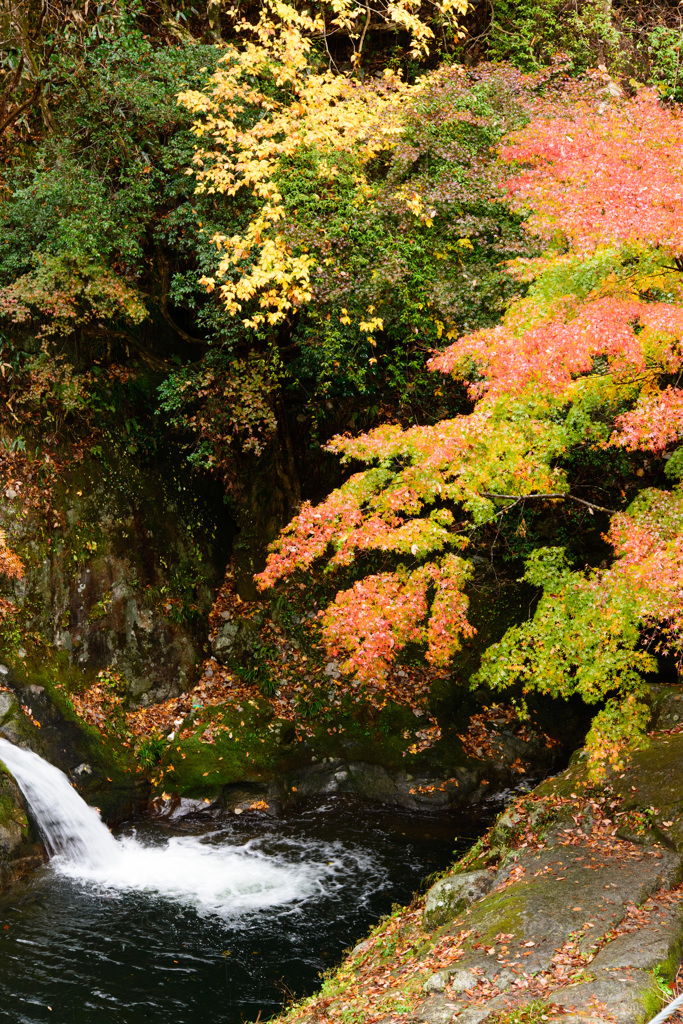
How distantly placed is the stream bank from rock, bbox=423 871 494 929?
1 centimetres

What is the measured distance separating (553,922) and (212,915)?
443 cm

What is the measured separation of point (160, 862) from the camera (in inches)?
390

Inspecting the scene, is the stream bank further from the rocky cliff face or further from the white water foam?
the rocky cliff face

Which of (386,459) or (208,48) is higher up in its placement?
(208,48)

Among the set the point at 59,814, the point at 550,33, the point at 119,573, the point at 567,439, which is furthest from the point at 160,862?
the point at 550,33

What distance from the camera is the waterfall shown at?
982 centimetres

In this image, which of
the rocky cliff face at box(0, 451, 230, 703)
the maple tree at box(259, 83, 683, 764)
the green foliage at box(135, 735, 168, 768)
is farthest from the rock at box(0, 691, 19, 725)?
the maple tree at box(259, 83, 683, 764)

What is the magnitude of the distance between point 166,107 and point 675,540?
32.5ft

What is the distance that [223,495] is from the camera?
14.8 m

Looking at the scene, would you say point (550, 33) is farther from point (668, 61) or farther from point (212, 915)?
point (212, 915)

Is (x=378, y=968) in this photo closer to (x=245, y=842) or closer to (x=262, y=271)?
(x=245, y=842)

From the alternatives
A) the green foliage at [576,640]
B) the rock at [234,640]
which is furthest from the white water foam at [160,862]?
the green foliage at [576,640]

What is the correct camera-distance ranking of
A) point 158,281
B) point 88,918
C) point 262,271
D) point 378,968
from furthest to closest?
point 158,281 → point 262,271 → point 88,918 → point 378,968

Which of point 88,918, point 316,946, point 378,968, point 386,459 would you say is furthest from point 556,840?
point 88,918
